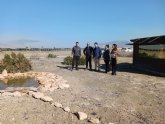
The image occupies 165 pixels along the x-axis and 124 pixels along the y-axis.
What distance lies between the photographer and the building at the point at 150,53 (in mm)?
19672

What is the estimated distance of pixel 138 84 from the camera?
48.1 ft

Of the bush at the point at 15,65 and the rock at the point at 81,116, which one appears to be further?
the bush at the point at 15,65

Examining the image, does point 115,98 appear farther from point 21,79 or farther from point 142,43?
point 142,43

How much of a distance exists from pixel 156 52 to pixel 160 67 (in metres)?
1.66

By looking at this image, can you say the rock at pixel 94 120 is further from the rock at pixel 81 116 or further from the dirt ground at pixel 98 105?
the rock at pixel 81 116

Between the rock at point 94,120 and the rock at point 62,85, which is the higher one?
the rock at point 62,85

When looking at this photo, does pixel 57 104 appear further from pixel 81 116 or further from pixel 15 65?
pixel 15 65

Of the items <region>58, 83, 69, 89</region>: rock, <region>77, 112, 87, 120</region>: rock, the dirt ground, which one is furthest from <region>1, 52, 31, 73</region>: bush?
<region>77, 112, 87, 120</region>: rock

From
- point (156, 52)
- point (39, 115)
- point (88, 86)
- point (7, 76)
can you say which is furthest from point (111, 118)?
point (156, 52)

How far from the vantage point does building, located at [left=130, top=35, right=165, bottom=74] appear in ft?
64.5

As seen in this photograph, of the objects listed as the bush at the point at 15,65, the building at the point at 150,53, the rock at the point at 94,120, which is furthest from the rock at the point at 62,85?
the building at the point at 150,53

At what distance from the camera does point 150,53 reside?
72.1ft

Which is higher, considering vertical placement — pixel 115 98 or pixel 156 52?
pixel 156 52

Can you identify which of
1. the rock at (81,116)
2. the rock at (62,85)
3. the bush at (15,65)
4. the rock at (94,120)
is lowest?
the rock at (94,120)
